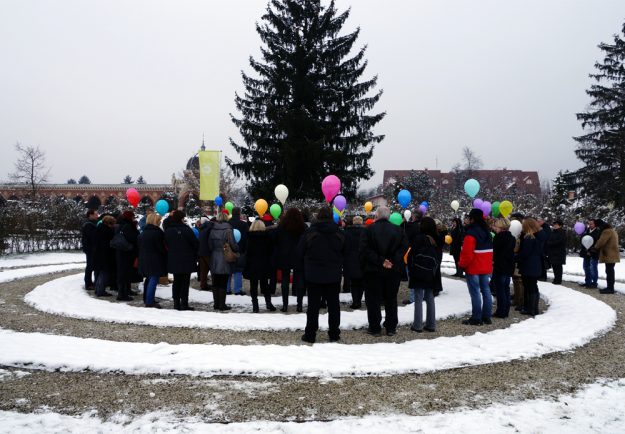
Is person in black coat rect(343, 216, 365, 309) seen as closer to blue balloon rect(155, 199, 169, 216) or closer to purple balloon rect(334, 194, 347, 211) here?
purple balloon rect(334, 194, 347, 211)

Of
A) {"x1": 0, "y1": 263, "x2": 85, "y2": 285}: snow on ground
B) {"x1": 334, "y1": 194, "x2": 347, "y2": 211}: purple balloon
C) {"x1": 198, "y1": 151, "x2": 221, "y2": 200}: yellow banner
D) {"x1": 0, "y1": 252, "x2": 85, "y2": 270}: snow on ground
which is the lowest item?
{"x1": 0, "y1": 252, "x2": 85, "y2": 270}: snow on ground

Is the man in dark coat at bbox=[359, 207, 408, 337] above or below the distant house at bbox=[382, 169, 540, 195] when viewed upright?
below

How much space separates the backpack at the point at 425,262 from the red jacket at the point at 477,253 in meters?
0.65

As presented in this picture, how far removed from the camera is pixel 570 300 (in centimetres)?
984

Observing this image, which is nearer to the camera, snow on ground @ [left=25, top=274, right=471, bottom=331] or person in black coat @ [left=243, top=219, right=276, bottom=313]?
snow on ground @ [left=25, top=274, right=471, bottom=331]

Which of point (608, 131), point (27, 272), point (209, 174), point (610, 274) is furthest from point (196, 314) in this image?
point (608, 131)

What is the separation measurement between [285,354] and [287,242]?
342 cm

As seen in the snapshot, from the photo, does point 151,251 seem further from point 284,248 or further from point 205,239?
point 284,248

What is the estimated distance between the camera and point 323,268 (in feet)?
20.9

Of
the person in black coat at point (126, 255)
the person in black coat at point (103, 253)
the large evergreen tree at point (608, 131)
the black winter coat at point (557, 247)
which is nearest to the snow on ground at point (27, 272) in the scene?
the person in black coat at point (103, 253)

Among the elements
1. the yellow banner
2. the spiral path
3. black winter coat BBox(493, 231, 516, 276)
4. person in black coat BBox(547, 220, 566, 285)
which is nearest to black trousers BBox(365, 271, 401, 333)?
the spiral path

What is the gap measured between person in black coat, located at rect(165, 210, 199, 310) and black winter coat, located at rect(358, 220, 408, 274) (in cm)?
363

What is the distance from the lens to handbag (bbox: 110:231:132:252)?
949cm

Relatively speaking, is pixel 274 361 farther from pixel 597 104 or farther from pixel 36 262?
pixel 597 104
